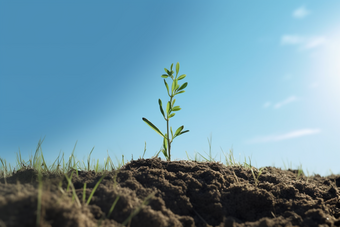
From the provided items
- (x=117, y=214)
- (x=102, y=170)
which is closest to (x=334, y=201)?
(x=117, y=214)

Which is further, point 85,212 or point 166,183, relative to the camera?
point 166,183

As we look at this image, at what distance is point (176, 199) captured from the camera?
2.22 m

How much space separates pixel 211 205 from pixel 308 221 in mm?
788

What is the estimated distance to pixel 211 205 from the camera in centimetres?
222

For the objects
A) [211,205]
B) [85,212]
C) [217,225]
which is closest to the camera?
[85,212]

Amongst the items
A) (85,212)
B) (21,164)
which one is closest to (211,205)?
(85,212)

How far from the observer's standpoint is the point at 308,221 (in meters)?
2.10

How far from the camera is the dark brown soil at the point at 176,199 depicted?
1.58m

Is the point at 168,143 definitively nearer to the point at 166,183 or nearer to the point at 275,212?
the point at 166,183

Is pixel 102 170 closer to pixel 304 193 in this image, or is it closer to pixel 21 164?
pixel 21 164

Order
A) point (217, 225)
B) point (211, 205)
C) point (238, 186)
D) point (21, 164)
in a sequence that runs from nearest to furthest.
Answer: point (217, 225) → point (211, 205) → point (238, 186) → point (21, 164)

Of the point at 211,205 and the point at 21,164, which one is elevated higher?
the point at 21,164

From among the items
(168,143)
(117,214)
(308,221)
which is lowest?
(308,221)

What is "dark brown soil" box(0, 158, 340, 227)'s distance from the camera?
5.19 feet
